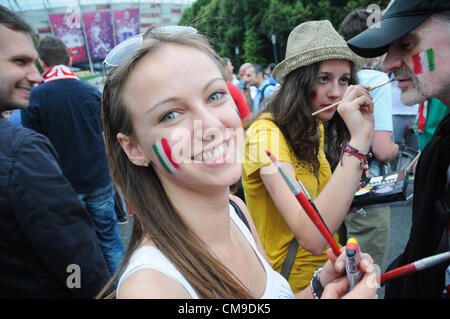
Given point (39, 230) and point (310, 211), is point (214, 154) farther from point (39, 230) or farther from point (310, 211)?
point (39, 230)

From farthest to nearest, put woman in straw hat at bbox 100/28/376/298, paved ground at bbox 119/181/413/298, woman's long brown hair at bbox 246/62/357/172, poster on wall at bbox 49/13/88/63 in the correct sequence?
poster on wall at bbox 49/13/88/63 → paved ground at bbox 119/181/413/298 → woman's long brown hair at bbox 246/62/357/172 → woman in straw hat at bbox 100/28/376/298

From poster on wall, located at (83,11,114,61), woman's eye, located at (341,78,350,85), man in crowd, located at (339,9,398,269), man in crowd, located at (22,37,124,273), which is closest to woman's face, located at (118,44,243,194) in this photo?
woman's eye, located at (341,78,350,85)

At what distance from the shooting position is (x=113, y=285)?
1.20 m

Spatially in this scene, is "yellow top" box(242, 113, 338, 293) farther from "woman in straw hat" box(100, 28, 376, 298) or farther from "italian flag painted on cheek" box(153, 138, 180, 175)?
"italian flag painted on cheek" box(153, 138, 180, 175)

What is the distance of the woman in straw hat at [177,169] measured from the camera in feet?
3.12

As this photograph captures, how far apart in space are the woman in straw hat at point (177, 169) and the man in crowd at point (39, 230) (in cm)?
44

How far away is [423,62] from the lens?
117cm

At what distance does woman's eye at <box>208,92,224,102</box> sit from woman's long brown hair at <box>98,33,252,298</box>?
0.62 feet

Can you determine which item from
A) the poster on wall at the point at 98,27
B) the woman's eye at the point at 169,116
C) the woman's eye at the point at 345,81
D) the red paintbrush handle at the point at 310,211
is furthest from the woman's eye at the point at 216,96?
the poster on wall at the point at 98,27

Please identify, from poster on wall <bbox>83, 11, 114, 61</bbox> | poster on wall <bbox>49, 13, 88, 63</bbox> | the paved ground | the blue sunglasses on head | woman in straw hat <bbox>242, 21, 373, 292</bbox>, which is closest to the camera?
the blue sunglasses on head

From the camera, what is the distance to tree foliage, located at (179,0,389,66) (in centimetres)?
2089

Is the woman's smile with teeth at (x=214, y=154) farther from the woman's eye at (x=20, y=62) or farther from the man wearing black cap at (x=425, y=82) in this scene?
the woman's eye at (x=20, y=62)

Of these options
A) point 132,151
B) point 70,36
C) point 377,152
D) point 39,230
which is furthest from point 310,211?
point 70,36

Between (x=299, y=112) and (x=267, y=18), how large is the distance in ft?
86.0
